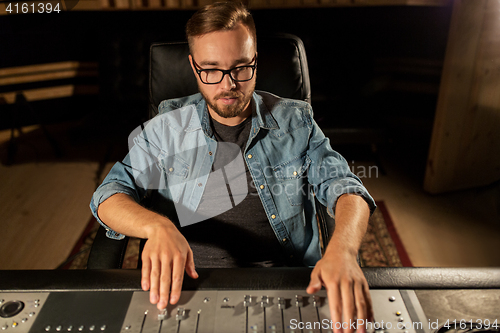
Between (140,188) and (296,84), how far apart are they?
0.67 meters

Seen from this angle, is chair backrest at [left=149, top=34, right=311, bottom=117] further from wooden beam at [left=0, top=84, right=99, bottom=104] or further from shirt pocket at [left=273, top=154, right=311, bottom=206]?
wooden beam at [left=0, top=84, right=99, bottom=104]

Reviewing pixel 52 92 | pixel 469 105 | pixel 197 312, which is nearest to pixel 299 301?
pixel 197 312

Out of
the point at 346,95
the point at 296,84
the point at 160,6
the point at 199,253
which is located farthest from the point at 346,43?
the point at 199,253

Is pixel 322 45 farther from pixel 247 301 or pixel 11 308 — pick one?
pixel 11 308

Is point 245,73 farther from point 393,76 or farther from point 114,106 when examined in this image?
point 393,76

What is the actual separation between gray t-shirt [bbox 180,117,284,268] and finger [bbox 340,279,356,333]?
1.71 feet

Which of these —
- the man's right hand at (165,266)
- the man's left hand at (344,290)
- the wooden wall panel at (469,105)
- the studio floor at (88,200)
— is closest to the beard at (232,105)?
the man's right hand at (165,266)

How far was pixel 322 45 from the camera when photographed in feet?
9.40

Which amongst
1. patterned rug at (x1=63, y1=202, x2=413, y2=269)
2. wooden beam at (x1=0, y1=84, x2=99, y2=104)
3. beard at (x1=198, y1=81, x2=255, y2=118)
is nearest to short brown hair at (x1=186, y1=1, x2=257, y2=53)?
beard at (x1=198, y1=81, x2=255, y2=118)

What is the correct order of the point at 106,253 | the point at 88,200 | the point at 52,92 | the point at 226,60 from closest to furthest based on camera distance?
the point at 106,253
the point at 226,60
the point at 88,200
the point at 52,92

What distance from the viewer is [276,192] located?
1.15m

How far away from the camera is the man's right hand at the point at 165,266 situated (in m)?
0.65

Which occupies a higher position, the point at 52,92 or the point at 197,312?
the point at 197,312

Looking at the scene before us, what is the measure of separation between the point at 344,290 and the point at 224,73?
2.29ft
